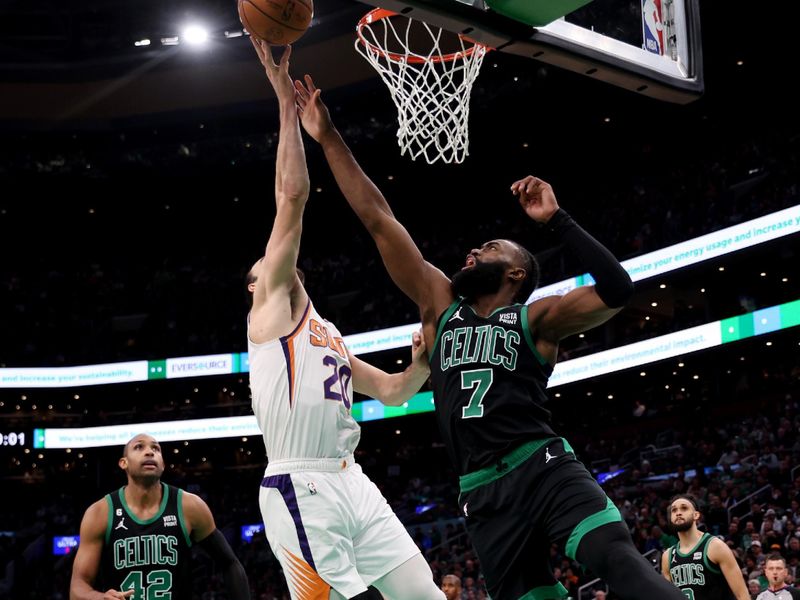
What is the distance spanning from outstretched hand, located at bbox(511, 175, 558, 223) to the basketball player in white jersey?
1171 mm

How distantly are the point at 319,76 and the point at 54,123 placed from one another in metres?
7.39

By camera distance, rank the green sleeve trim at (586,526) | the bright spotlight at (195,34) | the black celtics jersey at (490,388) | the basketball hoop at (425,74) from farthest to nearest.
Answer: the bright spotlight at (195,34) → the basketball hoop at (425,74) → the black celtics jersey at (490,388) → the green sleeve trim at (586,526)

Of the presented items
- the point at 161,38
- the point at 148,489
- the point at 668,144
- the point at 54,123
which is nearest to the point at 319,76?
the point at 161,38

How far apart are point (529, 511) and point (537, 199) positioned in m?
1.27

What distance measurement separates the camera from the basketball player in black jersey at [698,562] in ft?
26.6

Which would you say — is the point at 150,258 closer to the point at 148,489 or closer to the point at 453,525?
the point at 453,525

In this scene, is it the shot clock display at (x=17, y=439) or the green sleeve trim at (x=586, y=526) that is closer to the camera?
the green sleeve trim at (x=586, y=526)

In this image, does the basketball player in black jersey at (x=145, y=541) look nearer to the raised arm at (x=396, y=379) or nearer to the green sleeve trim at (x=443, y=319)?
the raised arm at (x=396, y=379)

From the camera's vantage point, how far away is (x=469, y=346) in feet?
13.7

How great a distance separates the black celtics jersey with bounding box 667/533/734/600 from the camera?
813cm

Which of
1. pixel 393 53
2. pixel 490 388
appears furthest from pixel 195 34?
pixel 490 388

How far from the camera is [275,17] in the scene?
530cm

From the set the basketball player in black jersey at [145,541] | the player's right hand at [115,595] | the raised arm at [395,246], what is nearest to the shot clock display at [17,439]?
the basketball player in black jersey at [145,541]

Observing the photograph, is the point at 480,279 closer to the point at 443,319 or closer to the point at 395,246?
the point at 443,319
